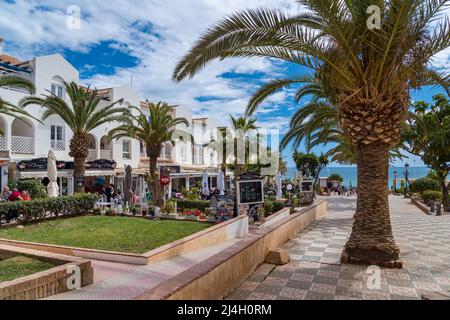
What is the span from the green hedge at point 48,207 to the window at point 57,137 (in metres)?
9.58

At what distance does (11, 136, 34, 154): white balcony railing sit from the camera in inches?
799

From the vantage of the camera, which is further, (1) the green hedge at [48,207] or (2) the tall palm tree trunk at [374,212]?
(1) the green hedge at [48,207]

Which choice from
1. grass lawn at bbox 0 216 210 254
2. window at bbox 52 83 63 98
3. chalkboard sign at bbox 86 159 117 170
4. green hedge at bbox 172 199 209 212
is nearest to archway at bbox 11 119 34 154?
window at bbox 52 83 63 98

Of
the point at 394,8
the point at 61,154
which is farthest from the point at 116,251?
the point at 61,154

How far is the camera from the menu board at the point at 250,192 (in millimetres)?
14494

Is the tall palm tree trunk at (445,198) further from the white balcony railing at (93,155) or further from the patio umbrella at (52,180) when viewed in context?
the white balcony railing at (93,155)

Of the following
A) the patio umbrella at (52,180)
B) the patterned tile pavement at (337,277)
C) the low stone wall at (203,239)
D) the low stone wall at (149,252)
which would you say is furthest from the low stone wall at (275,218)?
the patio umbrella at (52,180)

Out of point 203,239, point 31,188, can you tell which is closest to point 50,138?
point 31,188

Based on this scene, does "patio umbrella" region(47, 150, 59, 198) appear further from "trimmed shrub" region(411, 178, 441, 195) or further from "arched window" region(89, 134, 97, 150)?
"trimmed shrub" region(411, 178, 441, 195)

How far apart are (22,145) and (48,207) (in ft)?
33.4

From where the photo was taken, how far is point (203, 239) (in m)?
9.88

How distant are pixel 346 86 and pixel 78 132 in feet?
54.6
